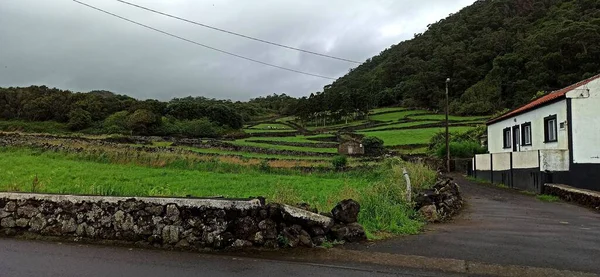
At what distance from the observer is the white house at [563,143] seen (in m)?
20.6

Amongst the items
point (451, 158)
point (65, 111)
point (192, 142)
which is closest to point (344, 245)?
point (451, 158)

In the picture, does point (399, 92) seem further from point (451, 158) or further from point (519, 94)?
point (451, 158)

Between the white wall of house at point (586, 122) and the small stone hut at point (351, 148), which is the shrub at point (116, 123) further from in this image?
the white wall of house at point (586, 122)

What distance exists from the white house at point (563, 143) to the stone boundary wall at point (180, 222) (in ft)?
54.9

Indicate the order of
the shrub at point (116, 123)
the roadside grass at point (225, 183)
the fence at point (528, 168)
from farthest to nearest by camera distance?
the shrub at point (116, 123) → the fence at point (528, 168) → the roadside grass at point (225, 183)

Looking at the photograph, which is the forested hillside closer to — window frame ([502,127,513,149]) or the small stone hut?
the small stone hut

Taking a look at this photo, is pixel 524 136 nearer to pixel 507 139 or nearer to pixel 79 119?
pixel 507 139

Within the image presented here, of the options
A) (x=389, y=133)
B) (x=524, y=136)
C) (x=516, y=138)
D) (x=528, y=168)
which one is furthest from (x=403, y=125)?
(x=528, y=168)

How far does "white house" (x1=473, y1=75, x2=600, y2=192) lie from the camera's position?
20578 mm

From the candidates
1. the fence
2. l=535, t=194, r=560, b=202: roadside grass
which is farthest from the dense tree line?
l=535, t=194, r=560, b=202: roadside grass

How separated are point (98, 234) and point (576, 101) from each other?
69.1ft

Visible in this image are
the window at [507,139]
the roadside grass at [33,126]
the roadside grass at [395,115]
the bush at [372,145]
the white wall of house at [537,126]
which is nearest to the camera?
the white wall of house at [537,126]

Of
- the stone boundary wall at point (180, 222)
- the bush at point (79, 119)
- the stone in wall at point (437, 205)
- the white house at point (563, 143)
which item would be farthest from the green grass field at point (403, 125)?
the stone boundary wall at point (180, 222)

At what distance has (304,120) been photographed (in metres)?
104
